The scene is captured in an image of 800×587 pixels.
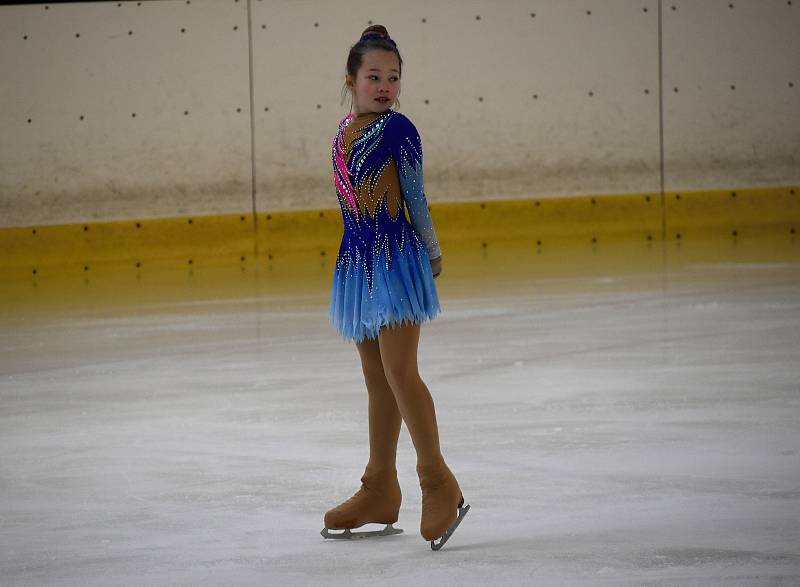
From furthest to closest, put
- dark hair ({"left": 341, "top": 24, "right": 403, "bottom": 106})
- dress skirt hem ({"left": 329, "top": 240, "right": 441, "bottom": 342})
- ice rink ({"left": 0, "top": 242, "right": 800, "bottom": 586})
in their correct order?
dark hair ({"left": 341, "top": 24, "right": 403, "bottom": 106}) → dress skirt hem ({"left": 329, "top": 240, "right": 441, "bottom": 342}) → ice rink ({"left": 0, "top": 242, "right": 800, "bottom": 586})

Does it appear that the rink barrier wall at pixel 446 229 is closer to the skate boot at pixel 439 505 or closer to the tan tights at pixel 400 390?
the tan tights at pixel 400 390

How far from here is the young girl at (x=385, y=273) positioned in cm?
308

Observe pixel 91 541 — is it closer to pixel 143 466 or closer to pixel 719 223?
pixel 143 466

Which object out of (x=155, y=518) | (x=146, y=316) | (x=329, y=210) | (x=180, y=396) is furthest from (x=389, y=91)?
(x=329, y=210)

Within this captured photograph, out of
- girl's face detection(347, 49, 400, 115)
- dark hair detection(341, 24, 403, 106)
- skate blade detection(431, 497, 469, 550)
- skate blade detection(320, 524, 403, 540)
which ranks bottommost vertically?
skate blade detection(320, 524, 403, 540)

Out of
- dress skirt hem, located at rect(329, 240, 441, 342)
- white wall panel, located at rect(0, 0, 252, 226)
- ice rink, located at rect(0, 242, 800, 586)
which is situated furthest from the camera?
white wall panel, located at rect(0, 0, 252, 226)

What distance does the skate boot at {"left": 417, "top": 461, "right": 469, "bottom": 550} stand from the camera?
3.01 metres

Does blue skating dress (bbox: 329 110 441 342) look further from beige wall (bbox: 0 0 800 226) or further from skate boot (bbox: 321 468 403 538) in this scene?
beige wall (bbox: 0 0 800 226)

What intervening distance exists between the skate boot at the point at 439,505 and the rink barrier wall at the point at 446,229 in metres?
8.64

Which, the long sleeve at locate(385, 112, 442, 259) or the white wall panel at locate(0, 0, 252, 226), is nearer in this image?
the long sleeve at locate(385, 112, 442, 259)

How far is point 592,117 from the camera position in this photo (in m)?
12.9

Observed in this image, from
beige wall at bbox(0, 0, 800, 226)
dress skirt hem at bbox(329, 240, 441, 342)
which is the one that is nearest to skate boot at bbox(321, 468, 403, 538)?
dress skirt hem at bbox(329, 240, 441, 342)

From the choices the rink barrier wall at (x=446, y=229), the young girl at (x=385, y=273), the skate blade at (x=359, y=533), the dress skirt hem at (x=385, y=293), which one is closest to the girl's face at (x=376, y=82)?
the young girl at (x=385, y=273)

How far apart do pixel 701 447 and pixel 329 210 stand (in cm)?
859
